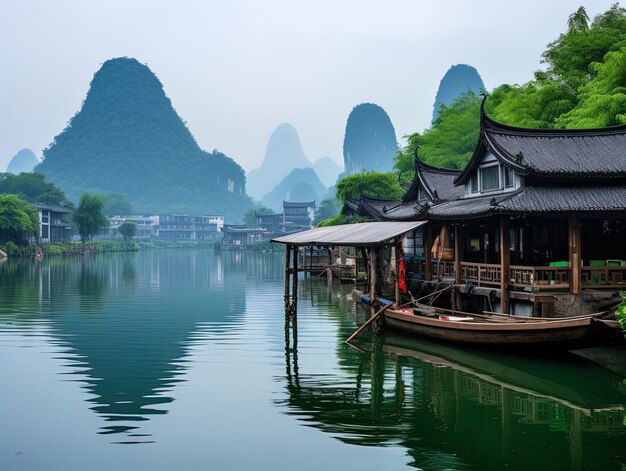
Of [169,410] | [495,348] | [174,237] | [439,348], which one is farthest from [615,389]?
[174,237]

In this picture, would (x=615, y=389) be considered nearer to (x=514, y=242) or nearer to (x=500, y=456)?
(x=500, y=456)

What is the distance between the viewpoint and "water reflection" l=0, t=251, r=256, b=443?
14.2 m

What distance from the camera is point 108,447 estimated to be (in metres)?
10.8

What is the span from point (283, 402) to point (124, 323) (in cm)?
1363

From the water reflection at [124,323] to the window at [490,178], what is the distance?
447 inches

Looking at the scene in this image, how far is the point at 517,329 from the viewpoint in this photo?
55.2 feet

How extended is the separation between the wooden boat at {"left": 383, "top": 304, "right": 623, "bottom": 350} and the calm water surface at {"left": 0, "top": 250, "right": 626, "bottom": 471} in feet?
1.89

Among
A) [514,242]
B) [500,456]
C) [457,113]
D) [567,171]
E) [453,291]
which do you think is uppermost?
[457,113]

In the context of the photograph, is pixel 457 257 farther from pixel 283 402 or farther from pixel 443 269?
pixel 283 402

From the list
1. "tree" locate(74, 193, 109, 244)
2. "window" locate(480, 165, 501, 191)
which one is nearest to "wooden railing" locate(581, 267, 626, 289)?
"window" locate(480, 165, 501, 191)

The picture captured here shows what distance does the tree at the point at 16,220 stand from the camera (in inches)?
2985

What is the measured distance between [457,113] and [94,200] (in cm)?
5787

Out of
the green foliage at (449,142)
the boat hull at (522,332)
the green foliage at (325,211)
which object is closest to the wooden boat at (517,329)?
the boat hull at (522,332)

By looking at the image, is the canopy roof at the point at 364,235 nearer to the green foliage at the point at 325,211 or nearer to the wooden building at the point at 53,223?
the wooden building at the point at 53,223
